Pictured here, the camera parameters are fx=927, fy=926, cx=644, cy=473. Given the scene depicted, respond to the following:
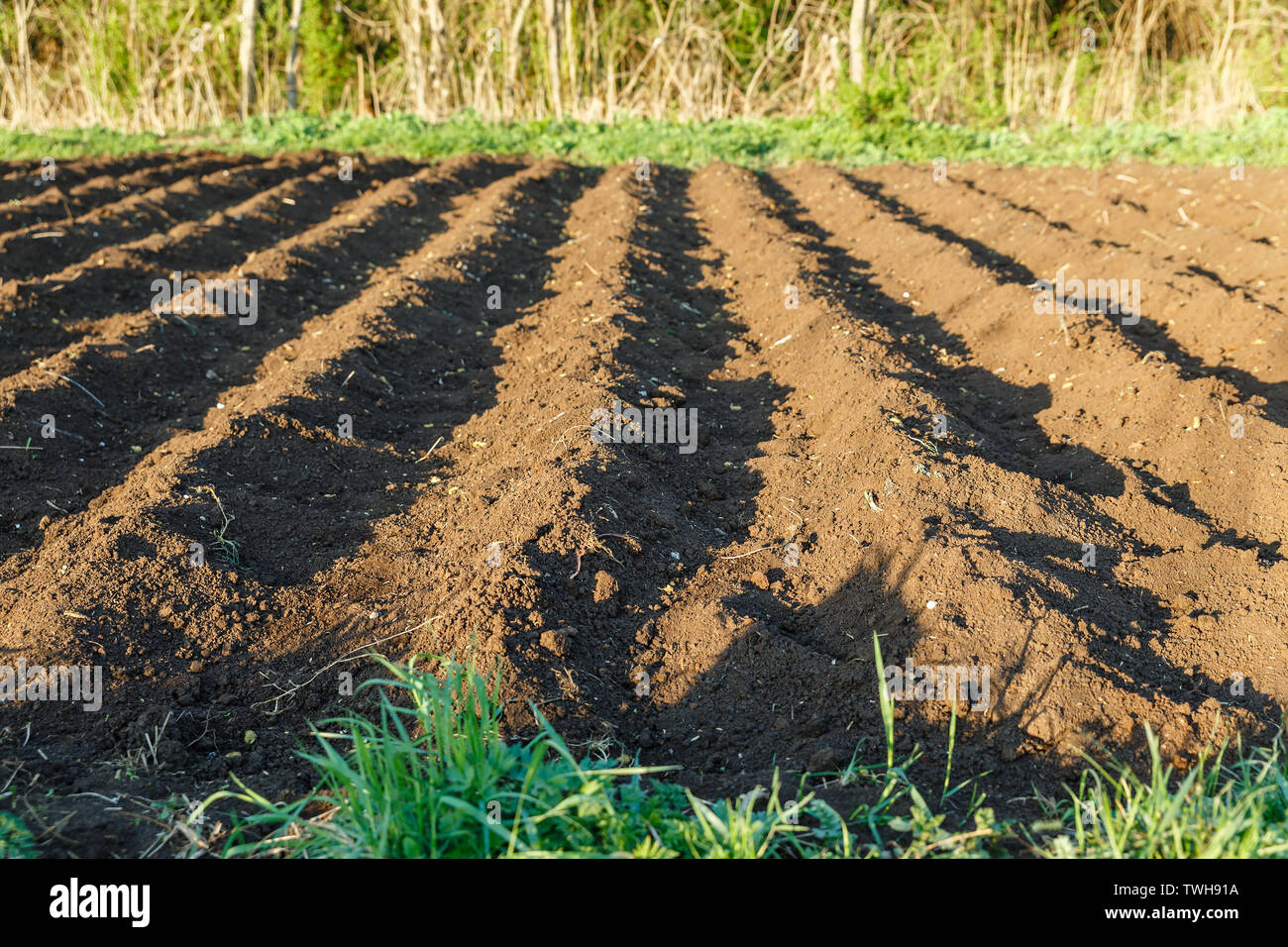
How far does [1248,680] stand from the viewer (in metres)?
2.66

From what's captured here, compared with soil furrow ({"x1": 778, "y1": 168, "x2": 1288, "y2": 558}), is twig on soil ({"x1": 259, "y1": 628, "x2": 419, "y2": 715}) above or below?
below

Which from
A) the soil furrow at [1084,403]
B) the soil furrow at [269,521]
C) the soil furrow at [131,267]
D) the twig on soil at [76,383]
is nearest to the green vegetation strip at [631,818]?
the soil furrow at [269,521]

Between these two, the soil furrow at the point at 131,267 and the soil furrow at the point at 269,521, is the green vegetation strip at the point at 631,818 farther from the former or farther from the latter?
the soil furrow at the point at 131,267

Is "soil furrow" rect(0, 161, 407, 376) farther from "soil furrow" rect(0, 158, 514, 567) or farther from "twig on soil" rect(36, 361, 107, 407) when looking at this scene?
"twig on soil" rect(36, 361, 107, 407)

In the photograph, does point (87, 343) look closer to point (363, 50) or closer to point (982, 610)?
point (982, 610)

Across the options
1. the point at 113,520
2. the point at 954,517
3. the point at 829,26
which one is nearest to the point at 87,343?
the point at 113,520

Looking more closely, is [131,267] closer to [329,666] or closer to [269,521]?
[269,521]

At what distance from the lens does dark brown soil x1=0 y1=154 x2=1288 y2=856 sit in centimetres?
254

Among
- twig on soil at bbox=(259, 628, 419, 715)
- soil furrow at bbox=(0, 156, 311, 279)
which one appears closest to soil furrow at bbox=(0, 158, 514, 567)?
soil furrow at bbox=(0, 156, 311, 279)

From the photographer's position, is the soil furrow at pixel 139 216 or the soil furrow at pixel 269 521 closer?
the soil furrow at pixel 269 521

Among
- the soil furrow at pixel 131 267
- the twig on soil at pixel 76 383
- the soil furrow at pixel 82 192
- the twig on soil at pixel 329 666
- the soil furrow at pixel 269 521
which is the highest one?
the soil furrow at pixel 82 192

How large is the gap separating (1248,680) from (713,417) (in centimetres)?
255

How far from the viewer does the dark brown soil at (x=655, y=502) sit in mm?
2545

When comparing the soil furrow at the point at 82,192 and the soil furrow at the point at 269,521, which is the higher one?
the soil furrow at the point at 82,192
